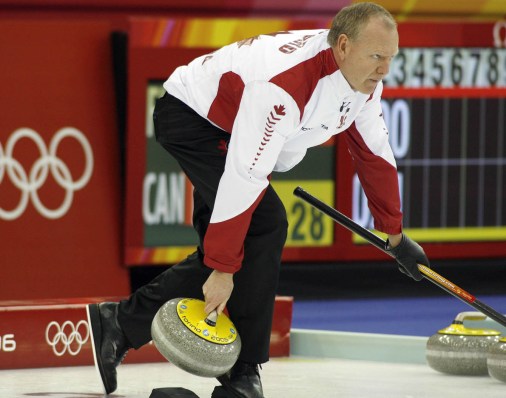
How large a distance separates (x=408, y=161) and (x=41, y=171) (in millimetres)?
1748

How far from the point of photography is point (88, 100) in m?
5.94

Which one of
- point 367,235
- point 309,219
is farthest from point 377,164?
point 309,219

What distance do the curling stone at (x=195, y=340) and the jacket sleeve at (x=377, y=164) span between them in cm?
65

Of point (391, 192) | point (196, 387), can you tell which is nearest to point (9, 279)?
point (196, 387)

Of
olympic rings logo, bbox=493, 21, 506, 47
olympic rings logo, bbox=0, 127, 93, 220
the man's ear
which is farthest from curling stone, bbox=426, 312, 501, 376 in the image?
olympic rings logo, bbox=493, 21, 506, 47

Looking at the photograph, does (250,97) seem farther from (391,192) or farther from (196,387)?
(196,387)

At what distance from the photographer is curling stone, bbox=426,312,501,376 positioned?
13.8 feet

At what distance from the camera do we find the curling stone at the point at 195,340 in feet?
11.4

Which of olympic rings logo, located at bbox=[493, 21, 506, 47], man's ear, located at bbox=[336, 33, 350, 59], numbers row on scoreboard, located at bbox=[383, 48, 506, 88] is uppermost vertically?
olympic rings logo, located at bbox=[493, 21, 506, 47]

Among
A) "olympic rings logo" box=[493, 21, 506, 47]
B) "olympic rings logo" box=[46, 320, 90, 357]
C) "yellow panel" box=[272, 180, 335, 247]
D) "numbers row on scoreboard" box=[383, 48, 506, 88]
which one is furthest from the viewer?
"olympic rings logo" box=[493, 21, 506, 47]

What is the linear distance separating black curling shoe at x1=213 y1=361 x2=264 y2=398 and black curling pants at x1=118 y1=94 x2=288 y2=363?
0.03m

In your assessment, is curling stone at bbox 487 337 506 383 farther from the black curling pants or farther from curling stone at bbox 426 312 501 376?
the black curling pants

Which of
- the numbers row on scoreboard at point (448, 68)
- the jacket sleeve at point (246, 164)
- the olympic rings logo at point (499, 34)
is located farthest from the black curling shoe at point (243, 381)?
the olympic rings logo at point (499, 34)

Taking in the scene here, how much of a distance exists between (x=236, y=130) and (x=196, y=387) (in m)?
0.96
